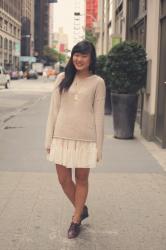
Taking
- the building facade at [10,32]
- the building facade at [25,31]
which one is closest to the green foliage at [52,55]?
the building facade at [25,31]

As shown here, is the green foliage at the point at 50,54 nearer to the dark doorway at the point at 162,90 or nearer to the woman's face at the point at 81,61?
the dark doorway at the point at 162,90

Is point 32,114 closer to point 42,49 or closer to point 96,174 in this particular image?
point 96,174

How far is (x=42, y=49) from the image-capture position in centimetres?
16638

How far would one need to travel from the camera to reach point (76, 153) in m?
4.68

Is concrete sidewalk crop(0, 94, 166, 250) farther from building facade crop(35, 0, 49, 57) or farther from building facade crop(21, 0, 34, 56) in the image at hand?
building facade crop(35, 0, 49, 57)

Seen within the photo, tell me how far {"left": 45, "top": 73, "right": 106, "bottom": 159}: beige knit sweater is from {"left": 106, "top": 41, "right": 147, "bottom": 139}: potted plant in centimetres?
672

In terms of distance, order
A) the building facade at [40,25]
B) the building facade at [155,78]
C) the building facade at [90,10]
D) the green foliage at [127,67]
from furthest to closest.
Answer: the building facade at [40,25] < the building facade at [90,10] < the green foliage at [127,67] < the building facade at [155,78]

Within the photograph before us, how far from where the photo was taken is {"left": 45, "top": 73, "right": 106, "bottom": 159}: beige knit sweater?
4648 millimetres

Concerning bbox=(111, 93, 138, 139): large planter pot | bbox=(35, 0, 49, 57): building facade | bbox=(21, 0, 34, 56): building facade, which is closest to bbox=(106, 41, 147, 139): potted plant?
bbox=(111, 93, 138, 139): large planter pot

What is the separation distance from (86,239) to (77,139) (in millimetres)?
934

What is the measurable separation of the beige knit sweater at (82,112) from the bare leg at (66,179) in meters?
0.34

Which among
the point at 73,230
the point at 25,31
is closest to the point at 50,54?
the point at 25,31

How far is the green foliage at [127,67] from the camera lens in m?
11.3

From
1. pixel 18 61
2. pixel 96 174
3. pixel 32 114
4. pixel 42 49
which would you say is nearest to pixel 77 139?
pixel 96 174
